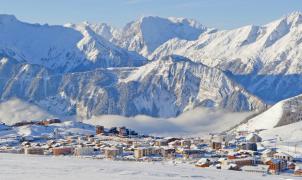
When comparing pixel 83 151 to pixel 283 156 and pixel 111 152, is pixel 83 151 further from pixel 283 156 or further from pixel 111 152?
pixel 283 156

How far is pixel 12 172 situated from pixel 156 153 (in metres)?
84.2

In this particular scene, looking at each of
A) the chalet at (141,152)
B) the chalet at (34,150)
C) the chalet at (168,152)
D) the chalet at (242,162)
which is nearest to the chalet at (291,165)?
the chalet at (242,162)

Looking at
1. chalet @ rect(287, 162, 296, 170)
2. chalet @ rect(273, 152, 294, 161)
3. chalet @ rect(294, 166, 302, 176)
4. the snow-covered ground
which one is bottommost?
the snow-covered ground

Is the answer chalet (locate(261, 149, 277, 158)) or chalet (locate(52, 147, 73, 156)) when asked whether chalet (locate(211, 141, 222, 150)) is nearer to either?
chalet (locate(261, 149, 277, 158))

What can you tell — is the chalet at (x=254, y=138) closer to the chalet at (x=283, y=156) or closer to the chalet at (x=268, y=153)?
the chalet at (x=268, y=153)

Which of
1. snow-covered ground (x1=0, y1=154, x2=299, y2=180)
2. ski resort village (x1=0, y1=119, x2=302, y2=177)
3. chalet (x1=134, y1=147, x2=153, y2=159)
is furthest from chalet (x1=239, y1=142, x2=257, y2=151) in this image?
snow-covered ground (x1=0, y1=154, x2=299, y2=180)

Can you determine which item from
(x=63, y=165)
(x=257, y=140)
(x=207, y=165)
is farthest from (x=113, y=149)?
(x=63, y=165)

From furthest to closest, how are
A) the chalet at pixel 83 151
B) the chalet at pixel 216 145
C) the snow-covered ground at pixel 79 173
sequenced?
1. the chalet at pixel 216 145
2. the chalet at pixel 83 151
3. the snow-covered ground at pixel 79 173

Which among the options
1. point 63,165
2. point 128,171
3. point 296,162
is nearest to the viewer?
point 128,171

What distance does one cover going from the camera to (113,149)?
15750 cm

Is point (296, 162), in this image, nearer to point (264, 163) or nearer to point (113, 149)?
point (264, 163)

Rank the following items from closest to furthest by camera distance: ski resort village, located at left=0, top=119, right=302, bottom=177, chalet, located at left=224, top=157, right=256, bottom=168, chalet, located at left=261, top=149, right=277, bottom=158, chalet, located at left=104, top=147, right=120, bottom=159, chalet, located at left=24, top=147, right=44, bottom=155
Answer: ski resort village, located at left=0, top=119, right=302, bottom=177
chalet, located at left=224, top=157, right=256, bottom=168
chalet, located at left=261, top=149, right=277, bottom=158
chalet, located at left=104, top=147, right=120, bottom=159
chalet, located at left=24, top=147, right=44, bottom=155

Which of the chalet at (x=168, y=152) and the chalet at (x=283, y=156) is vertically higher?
the chalet at (x=168, y=152)

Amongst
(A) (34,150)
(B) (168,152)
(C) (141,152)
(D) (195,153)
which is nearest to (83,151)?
(A) (34,150)
